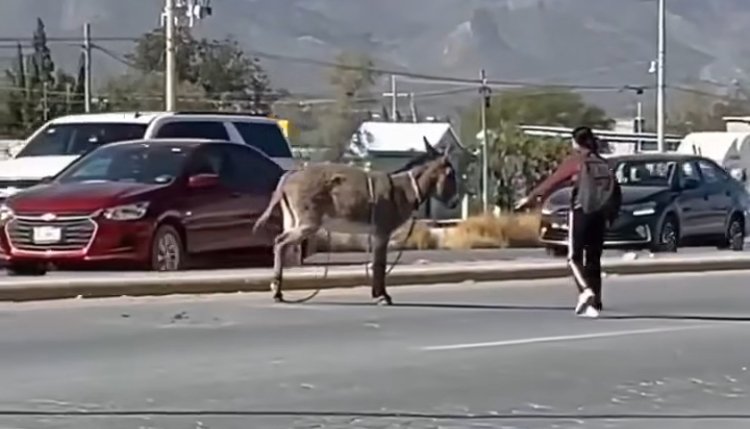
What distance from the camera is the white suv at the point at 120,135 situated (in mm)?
22969

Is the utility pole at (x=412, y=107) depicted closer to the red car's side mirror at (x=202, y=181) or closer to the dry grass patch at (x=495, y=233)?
the dry grass patch at (x=495, y=233)

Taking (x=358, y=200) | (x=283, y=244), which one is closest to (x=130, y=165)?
(x=283, y=244)

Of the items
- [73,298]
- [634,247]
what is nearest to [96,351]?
[73,298]

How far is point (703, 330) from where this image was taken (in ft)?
51.9

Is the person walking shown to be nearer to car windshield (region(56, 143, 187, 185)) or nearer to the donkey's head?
the donkey's head

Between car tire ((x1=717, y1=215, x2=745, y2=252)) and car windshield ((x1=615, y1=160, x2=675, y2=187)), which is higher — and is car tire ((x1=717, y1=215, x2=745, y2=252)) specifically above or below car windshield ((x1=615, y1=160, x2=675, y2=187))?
below

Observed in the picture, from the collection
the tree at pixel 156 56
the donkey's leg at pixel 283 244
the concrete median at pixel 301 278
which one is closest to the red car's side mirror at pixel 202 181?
the concrete median at pixel 301 278

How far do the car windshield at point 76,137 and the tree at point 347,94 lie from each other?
49.9 m

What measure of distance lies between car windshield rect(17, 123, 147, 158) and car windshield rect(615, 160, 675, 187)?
311 inches

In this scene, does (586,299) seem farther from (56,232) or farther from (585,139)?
(56,232)

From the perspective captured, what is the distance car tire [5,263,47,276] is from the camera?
18625 millimetres

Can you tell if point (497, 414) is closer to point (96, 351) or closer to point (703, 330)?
point (96, 351)

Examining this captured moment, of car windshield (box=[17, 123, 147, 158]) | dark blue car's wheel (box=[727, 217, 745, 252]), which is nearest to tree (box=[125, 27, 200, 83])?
dark blue car's wheel (box=[727, 217, 745, 252])

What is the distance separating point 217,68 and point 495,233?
134ft
